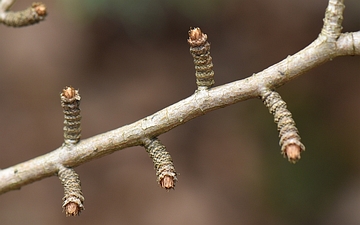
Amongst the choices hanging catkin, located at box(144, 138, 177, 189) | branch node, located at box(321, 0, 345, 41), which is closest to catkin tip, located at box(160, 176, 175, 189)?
hanging catkin, located at box(144, 138, 177, 189)

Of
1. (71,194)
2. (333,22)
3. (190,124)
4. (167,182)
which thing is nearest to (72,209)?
(71,194)

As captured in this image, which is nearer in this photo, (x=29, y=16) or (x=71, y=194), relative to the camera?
(x=71, y=194)

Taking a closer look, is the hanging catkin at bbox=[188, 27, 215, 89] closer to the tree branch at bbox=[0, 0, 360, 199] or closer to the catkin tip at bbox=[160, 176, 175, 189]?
the tree branch at bbox=[0, 0, 360, 199]

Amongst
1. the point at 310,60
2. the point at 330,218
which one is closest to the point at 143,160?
the point at 330,218

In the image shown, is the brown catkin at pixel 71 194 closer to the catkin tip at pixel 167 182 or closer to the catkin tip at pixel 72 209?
the catkin tip at pixel 72 209

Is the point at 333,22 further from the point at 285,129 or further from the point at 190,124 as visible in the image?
the point at 190,124

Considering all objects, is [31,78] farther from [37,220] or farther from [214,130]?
[214,130]
